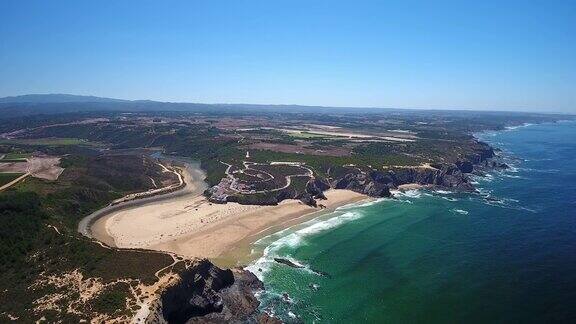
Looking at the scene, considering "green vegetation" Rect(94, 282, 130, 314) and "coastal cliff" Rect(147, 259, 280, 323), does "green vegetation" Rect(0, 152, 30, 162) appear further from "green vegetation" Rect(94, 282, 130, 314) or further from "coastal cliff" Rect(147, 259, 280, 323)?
"coastal cliff" Rect(147, 259, 280, 323)

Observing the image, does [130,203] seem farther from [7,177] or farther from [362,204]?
[362,204]

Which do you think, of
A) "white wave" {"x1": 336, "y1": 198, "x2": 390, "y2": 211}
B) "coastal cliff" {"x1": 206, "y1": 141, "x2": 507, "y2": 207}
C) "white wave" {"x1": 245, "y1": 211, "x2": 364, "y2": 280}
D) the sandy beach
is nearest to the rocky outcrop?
"white wave" {"x1": 245, "y1": 211, "x2": 364, "y2": 280}

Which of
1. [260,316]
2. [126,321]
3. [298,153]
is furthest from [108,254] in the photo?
[298,153]

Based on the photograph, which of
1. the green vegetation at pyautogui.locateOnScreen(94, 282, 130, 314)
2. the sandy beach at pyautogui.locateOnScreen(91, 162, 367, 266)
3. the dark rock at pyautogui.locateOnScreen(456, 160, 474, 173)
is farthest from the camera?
the dark rock at pyautogui.locateOnScreen(456, 160, 474, 173)

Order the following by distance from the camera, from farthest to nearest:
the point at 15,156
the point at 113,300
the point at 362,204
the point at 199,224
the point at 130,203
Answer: the point at 15,156 < the point at 362,204 < the point at 130,203 < the point at 199,224 < the point at 113,300

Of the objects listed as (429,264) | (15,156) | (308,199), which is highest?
(15,156)

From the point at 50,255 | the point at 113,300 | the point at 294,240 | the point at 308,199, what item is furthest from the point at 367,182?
the point at 113,300

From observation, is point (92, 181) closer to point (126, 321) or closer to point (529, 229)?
point (126, 321)
